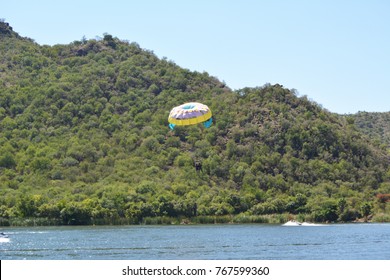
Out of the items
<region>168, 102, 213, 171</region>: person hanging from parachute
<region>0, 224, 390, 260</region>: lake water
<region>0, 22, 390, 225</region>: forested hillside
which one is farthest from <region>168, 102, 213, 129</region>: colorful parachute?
<region>0, 22, 390, 225</region>: forested hillside

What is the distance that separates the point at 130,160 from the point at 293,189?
31.7m

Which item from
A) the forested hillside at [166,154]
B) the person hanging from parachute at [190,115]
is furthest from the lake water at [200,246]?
the forested hillside at [166,154]

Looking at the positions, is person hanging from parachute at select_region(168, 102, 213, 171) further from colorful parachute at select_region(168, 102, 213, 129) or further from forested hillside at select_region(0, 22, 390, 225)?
forested hillside at select_region(0, 22, 390, 225)

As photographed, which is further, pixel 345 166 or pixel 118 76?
pixel 118 76

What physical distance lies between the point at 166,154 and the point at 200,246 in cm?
8576

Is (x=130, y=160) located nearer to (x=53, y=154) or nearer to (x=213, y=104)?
(x=53, y=154)

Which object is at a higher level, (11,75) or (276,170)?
(11,75)

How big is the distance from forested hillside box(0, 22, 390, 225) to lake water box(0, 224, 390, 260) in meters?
34.3

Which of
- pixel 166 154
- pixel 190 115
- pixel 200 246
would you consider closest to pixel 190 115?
pixel 190 115

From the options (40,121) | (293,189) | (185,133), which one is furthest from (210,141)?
(40,121)

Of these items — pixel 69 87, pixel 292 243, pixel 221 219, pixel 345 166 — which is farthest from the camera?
pixel 69 87

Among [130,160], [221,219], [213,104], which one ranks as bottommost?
[221,219]

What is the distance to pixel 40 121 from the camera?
542ft

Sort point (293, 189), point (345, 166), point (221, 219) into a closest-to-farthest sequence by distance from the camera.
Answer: point (221, 219) → point (293, 189) → point (345, 166)
